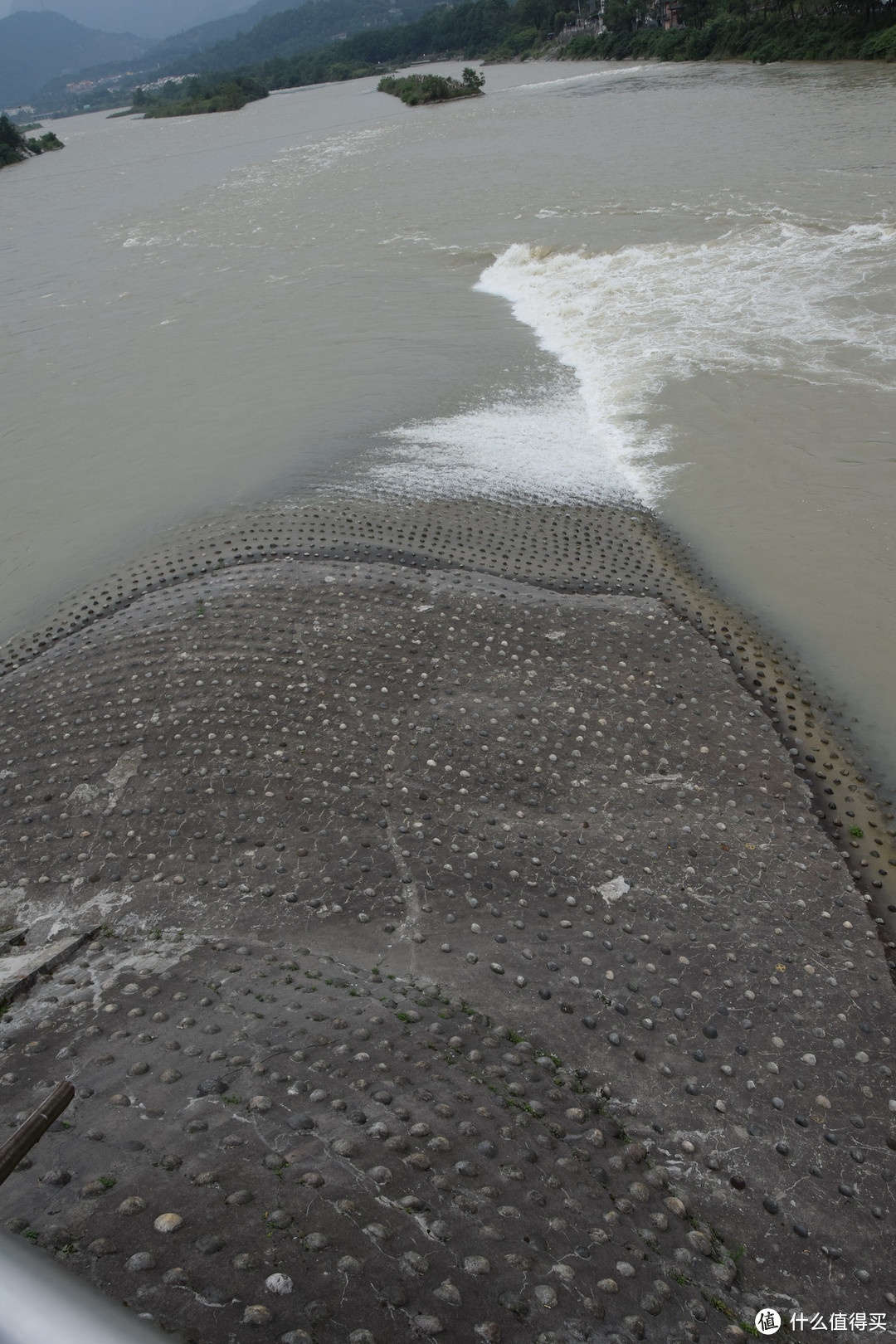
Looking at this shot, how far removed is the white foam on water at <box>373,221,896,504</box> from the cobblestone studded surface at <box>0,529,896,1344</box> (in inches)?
155

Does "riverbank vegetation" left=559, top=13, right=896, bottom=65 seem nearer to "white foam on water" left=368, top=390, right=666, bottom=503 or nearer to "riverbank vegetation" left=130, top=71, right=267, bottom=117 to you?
"riverbank vegetation" left=130, top=71, right=267, bottom=117

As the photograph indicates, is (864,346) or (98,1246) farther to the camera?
(864,346)

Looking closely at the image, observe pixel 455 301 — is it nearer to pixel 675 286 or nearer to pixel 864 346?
pixel 675 286

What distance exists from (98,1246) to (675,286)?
22419 millimetres

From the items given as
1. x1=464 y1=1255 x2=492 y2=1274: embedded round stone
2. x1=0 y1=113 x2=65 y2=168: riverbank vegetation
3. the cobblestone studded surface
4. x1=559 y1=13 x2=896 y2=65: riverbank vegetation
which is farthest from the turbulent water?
x1=0 y1=113 x2=65 y2=168: riverbank vegetation

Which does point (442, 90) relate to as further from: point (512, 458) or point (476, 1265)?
point (476, 1265)

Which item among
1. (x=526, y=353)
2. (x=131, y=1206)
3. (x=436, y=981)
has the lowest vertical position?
(x=436, y=981)

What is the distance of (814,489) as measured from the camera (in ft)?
40.1

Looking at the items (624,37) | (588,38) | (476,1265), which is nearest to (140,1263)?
(476,1265)

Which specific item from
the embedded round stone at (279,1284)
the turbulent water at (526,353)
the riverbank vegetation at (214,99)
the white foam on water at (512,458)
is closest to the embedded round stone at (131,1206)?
the embedded round stone at (279,1284)

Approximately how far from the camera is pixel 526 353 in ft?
59.2

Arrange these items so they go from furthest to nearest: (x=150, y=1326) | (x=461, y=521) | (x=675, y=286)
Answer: (x=675, y=286)
(x=461, y=521)
(x=150, y=1326)

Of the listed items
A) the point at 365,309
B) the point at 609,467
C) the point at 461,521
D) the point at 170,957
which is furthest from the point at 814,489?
the point at 365,309

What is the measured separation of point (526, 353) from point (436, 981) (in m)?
15.6
